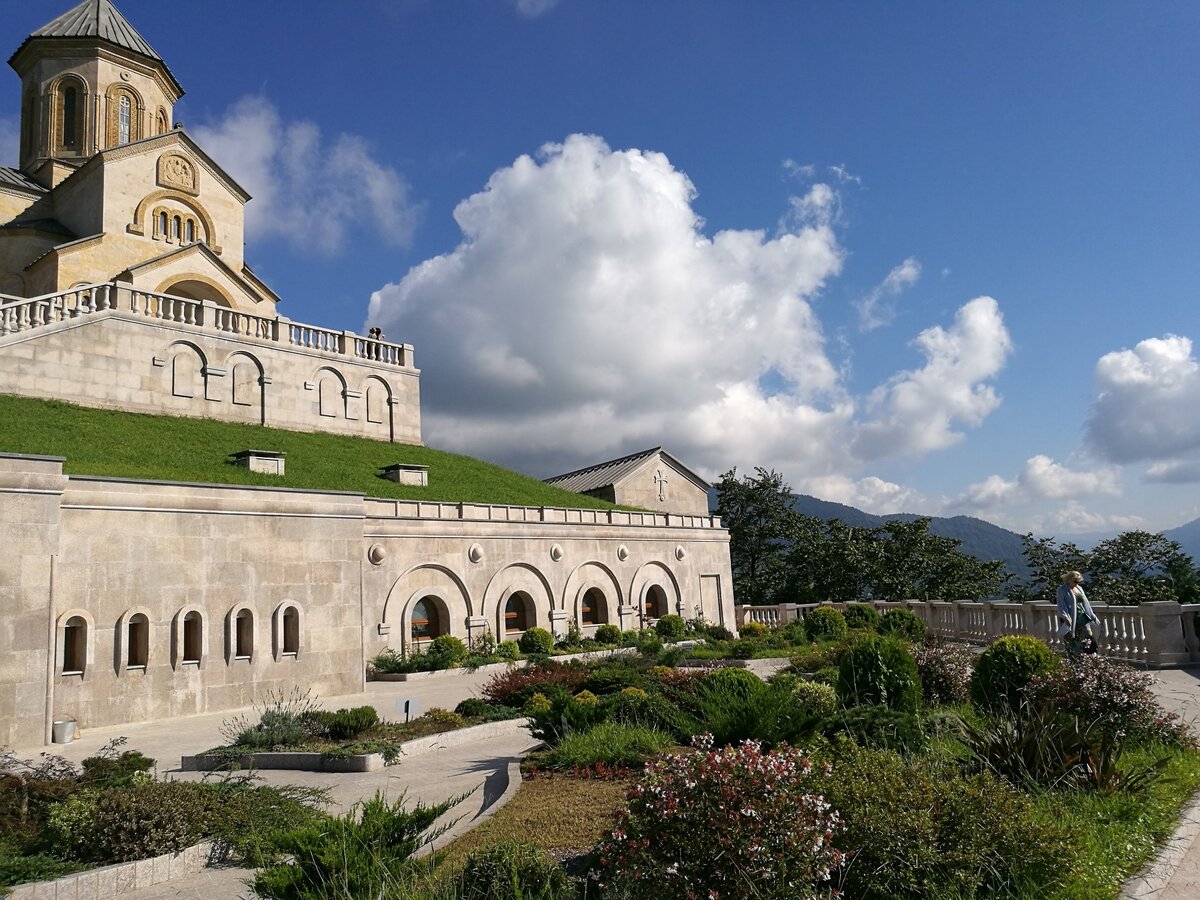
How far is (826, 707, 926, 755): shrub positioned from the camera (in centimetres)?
957

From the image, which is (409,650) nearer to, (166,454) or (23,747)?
(166,454)

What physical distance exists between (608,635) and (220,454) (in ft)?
49.1

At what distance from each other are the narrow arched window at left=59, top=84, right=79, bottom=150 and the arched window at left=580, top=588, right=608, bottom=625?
3453cm

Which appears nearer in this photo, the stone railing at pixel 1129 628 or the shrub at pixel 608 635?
the stone railing at pixel 1129 628

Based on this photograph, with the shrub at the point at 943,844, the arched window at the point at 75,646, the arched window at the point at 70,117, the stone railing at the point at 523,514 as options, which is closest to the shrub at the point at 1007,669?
the shrub at the point at 943,844

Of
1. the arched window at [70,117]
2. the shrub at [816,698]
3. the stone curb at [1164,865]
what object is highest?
the arched window at [70,117]

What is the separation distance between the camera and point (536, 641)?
28375 millimetres

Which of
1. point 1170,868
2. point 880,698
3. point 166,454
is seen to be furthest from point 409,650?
point 1170,868

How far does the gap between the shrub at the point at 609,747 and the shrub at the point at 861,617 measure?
15830 mm

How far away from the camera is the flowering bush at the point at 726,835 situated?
5.08 meters

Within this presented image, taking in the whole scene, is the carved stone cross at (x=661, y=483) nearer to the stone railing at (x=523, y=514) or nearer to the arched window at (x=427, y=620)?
the stone railing at (x=523, y=514)

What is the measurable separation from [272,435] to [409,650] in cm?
1054

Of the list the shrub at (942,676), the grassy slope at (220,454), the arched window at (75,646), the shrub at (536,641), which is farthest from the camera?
the shrub at (536,641)

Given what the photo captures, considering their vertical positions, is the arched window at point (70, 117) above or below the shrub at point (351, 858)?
above
